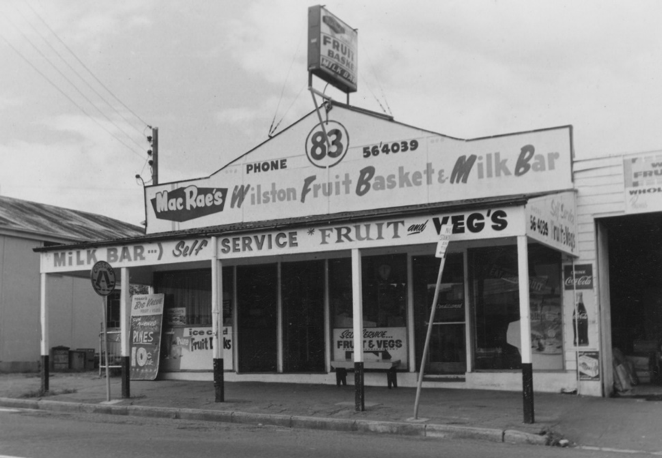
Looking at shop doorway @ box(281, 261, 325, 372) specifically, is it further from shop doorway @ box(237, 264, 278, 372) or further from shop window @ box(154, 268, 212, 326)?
shop window @ box(154, 268, 212, 326)

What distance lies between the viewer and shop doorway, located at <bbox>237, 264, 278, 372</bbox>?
18122 mm

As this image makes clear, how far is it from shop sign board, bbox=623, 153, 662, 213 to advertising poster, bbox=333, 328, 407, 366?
5.44 meters

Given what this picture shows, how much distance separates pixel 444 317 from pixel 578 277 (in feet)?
9.60

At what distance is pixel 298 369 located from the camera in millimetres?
17641

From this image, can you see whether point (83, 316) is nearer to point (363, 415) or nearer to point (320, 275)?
point (320, 275)

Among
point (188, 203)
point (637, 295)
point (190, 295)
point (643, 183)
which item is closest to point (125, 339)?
point (190, 295)

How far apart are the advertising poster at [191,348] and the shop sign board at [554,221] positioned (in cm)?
856

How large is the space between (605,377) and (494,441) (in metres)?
5.28

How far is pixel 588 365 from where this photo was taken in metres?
14.6

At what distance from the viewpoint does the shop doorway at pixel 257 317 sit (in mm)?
18122

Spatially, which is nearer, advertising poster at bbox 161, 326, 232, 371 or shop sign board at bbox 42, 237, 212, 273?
shop sign board at bbox 42, 237, 212, 273

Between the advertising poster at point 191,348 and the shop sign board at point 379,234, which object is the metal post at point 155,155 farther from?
the shop sign board at point 379,234


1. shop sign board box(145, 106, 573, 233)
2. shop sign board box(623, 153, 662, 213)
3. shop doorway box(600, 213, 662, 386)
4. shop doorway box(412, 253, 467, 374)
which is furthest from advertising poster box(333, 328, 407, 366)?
shop sign board box(623, 153, 662, 213)

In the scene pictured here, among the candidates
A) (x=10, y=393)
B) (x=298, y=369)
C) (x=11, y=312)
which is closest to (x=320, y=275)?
(x=298, y=369)
